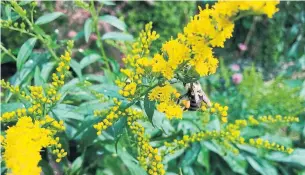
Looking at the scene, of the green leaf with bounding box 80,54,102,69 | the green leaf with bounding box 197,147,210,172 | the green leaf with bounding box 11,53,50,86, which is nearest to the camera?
the green leaf with bounding box 11,53,50,86

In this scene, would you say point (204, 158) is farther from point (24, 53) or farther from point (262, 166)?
point (24, 53)

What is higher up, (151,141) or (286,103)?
(286,103)

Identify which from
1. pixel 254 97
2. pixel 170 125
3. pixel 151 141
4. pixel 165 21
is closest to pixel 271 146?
pixel 151 141

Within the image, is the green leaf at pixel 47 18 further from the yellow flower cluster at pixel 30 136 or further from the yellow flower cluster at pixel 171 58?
the yellow flower cluster at pixel 171 58

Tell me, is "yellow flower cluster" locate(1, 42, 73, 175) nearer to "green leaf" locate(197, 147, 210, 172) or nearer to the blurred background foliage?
the blurred background foliage

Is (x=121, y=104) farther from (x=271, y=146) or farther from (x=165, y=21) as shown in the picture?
(x=165, y=21)

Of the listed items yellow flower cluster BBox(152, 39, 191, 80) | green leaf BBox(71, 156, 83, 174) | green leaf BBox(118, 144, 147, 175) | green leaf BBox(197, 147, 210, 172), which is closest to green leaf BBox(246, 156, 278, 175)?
green leaf BBox(197, 147, 210, 172)

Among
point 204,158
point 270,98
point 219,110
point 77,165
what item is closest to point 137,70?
point 219,110

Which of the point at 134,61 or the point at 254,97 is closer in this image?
the point at 134,61
